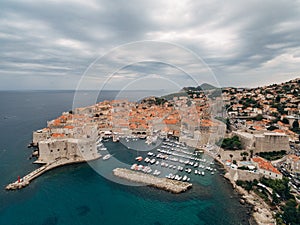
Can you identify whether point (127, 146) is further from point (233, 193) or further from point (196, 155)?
point (233, 193)

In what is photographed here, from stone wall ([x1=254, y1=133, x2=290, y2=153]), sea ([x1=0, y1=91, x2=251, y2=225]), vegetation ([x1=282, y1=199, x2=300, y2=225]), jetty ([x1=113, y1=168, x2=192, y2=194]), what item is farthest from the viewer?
stone wall ([x1=254, y1=133, x2=290, y2=153])

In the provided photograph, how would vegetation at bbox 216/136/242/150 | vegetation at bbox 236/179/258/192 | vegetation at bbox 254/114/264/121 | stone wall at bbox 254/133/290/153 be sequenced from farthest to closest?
vegetation at bbox 254/114/264/121, vegetation at bbox 216/136/242/150, stone wall at bbox 254/133/290/153, vegetation at bbox 236/179/258/192

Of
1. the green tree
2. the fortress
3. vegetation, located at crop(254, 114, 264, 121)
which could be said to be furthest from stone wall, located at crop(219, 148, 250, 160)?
vegetation, located at crop(254, 114, 264, 121)

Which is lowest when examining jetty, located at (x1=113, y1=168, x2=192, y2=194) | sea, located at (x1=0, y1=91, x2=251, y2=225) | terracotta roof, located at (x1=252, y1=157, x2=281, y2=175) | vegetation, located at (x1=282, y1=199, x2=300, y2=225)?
sea, located at (x1=0, y1=91, x2=251, y2=225)

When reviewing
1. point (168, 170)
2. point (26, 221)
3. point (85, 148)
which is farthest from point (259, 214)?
point (85, 148)

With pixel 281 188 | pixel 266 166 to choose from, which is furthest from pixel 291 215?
pixel 266 166

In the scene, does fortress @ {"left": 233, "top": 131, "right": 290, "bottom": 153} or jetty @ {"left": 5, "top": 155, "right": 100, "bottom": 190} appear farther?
fortress @ {"left": 233, "top": 131, "right": 290, "bottom": 153}

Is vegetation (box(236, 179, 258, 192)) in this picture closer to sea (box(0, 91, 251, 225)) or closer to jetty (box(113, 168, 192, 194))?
sea (box(0, 91, 251, 225))
